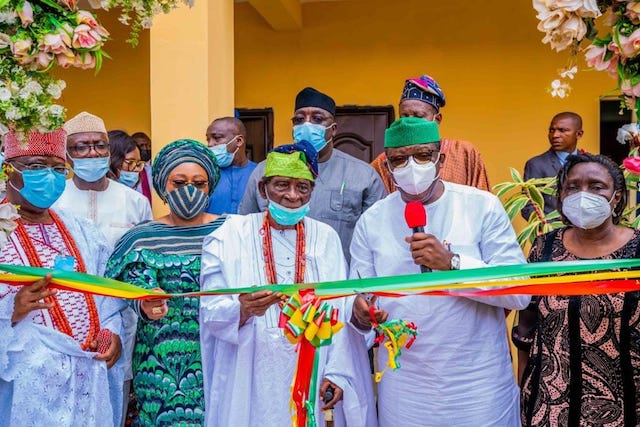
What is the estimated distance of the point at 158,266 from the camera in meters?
4.14

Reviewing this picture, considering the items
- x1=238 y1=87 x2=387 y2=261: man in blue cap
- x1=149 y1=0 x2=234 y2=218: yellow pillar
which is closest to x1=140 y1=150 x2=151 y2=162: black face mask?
x1=149 y1=0 x2=234 y2=218: yellow pillar

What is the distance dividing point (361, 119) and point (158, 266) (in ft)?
17.4

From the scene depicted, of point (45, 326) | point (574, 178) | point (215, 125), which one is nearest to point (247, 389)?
point (45, 326)

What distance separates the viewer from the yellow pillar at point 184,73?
6.57 m

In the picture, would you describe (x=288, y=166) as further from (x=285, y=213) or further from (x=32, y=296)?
(x=32, y=296)

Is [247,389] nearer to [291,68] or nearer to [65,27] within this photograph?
[65,27]

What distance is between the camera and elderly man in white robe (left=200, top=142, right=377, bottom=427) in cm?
398

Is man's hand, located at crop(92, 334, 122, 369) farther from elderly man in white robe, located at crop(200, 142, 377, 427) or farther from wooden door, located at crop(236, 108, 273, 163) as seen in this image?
wooden door, located at crop(236, 108, 273, 163)

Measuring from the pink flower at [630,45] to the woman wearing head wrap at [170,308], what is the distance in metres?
2.39

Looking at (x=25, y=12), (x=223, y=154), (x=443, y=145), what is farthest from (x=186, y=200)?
(x=443, y=145)

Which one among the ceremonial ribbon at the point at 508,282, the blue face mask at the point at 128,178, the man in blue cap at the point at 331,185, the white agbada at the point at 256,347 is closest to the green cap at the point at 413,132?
the white agbada at the point at 256,347

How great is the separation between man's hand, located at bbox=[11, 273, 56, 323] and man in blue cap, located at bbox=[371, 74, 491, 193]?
2.21 m

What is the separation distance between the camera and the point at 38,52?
9.36 feet

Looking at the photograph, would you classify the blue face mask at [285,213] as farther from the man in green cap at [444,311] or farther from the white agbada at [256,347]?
the man in green cap at [444,311]
